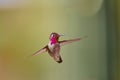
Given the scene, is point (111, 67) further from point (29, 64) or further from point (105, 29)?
point (29, 64)

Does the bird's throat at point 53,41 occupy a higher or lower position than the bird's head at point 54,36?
lower

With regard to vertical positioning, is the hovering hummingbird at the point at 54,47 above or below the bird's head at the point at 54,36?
below

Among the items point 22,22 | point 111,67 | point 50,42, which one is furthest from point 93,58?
point 22,22

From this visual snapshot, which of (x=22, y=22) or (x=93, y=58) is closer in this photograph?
(x=22, y=22)

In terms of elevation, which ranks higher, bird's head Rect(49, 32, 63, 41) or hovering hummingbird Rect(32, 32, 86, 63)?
bird's head Rect(49, 32, 63, 41)

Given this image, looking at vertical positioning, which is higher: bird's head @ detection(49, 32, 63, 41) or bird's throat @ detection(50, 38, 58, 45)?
bird's head @ detection(49, 32, 63, 41)

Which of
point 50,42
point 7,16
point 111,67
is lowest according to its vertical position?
point 111,67

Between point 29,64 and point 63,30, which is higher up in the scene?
point 63,30
